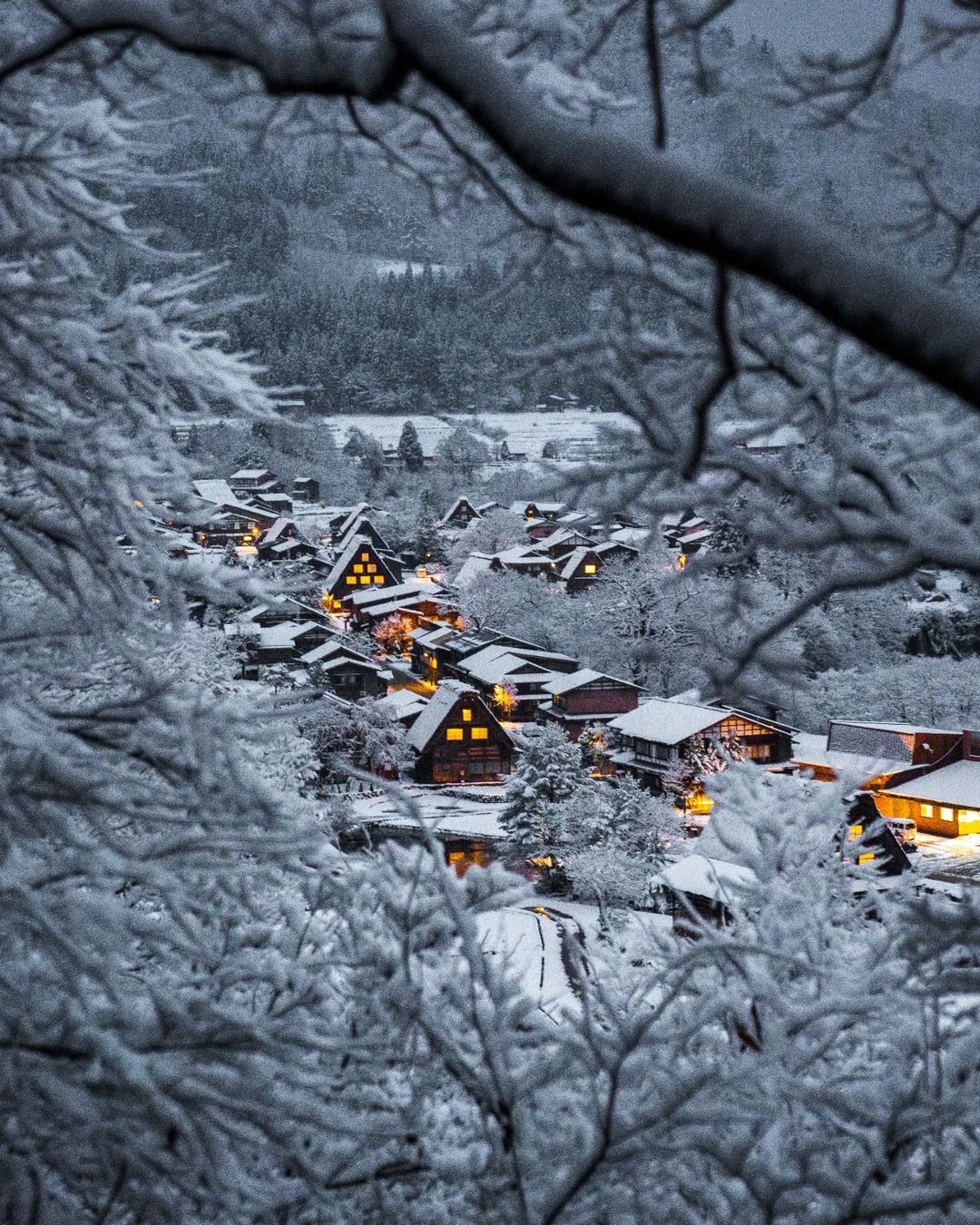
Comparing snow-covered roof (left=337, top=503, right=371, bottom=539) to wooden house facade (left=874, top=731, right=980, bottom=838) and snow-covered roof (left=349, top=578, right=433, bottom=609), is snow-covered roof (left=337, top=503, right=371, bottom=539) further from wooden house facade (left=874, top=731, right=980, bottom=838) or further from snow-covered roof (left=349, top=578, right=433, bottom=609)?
wooden house facade (left=874, top=731, right=980, bottom=838)

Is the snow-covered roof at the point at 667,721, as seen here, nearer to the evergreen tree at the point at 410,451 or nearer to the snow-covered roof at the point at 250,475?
the snow-covered roof at the point at 250,475

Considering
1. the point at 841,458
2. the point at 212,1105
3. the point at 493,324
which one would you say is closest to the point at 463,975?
the point at 212,1105

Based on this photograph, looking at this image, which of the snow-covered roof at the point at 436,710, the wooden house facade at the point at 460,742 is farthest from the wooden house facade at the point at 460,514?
the wooden house facade at the point at 460,742

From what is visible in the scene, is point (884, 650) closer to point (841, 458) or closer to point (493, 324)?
point (841, 458)

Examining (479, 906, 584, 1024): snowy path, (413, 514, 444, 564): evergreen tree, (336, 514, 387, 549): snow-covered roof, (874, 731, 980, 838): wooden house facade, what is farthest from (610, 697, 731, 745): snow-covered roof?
(413, 514, 444, 564): evergreen tree

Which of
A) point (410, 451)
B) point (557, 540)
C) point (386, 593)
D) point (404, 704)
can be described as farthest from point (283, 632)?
point (410, 451)

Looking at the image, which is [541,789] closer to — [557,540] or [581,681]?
[581,681]
